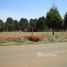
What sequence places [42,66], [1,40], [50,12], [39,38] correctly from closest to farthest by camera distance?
1. [42,66]
2. [1,40]
3. [39,38]
4. [50,12]

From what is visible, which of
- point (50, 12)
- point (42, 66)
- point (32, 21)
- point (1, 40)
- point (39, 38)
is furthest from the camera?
point (32, 21)

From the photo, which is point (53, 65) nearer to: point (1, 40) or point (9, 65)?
point (9, 65)

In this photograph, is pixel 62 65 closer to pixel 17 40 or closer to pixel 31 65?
pixel 31 65

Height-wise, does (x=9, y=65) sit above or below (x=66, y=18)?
below

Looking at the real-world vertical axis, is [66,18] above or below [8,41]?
above

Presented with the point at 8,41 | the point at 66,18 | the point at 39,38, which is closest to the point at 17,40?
the point at 8,41

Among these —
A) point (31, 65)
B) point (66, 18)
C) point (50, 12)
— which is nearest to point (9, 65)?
point (31, 65)

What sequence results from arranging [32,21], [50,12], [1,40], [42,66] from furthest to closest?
[32,21] < [50,12] < [1,40] < [42,66]

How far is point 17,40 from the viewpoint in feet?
93.7

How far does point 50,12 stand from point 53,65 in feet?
123

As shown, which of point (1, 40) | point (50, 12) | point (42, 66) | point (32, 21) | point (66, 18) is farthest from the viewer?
point (32, 21)

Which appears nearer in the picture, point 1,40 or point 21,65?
point 21,65

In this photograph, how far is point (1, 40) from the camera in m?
27.2

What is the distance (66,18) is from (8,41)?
46344mm
